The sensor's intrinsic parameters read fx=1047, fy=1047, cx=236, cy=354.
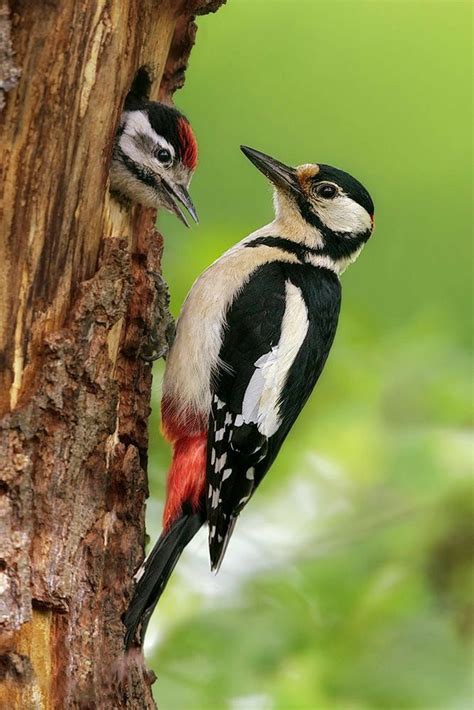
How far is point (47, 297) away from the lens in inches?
95.3

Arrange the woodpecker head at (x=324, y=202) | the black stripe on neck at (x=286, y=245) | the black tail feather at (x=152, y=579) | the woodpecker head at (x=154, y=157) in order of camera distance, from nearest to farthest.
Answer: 1. the black tail feather at (x=152, y=579)
2. the woodpecker head at (x=154, y=157)
3. the black stripe on neck at (x=286, y=245)
4. the woodpecker head at (x=324, y=202)

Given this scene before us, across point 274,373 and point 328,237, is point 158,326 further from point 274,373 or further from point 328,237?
point 328,237

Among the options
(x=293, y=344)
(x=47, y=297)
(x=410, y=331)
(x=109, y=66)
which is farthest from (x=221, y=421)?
(x=109, y=66)

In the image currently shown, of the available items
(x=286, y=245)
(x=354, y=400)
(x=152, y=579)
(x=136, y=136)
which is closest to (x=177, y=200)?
(x=136, y=136)

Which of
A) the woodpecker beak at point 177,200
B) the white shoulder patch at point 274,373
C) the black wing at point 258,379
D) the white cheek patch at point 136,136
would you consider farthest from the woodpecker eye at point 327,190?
the white cheek patch at point 136,136

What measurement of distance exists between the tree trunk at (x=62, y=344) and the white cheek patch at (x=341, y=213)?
1.18 meters

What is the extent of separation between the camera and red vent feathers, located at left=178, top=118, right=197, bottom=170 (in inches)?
125

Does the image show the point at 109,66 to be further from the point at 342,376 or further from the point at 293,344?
the point at 342,376

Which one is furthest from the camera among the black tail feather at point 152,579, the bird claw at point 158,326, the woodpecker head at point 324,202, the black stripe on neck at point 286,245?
the woodpecker head at point 324,202

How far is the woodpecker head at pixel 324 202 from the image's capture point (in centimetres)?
370

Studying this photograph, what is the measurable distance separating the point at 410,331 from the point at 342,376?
0.28 m

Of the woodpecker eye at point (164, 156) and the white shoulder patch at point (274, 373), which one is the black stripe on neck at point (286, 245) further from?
the woodpecker eye at point (164, 156)

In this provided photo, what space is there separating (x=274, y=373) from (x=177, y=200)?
0.61m

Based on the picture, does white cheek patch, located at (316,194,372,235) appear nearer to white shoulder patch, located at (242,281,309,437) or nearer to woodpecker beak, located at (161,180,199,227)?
white shoulder patch, located at (242,281,309,437)
